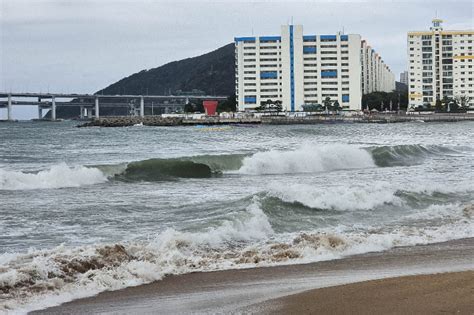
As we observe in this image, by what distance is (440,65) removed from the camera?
139 meters

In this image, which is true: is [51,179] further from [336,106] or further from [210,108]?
[336,106]

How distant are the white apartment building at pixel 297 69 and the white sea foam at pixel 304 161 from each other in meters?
111

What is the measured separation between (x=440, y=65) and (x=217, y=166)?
4834 inches

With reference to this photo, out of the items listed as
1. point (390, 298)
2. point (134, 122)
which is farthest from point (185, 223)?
point (134, 122)

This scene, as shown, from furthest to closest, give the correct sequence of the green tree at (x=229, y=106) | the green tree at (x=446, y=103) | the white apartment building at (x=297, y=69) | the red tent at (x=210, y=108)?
the green tree at (x=229, y=106), the white apartment building at (x=297, y=69), the red tent at (x=210, y=108), the green tree at (x=446, y=103)

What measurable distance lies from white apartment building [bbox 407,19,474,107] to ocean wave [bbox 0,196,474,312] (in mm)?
134431

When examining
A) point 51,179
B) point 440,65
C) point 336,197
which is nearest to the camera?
point 336,197

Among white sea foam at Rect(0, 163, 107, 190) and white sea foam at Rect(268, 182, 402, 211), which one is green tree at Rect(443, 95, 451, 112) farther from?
white sea foam at Rect(268, 182, 402, 211)

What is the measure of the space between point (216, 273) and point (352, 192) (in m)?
7.48

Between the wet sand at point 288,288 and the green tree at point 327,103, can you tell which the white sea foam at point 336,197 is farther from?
the green tree at point 327,103

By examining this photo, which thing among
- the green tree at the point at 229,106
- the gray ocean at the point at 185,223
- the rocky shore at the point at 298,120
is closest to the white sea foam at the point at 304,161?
the gray ocean at the point at 185,223

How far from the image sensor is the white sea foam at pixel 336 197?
13.9 metres

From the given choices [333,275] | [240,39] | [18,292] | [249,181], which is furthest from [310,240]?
[240,39]

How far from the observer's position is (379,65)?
192500 mm
